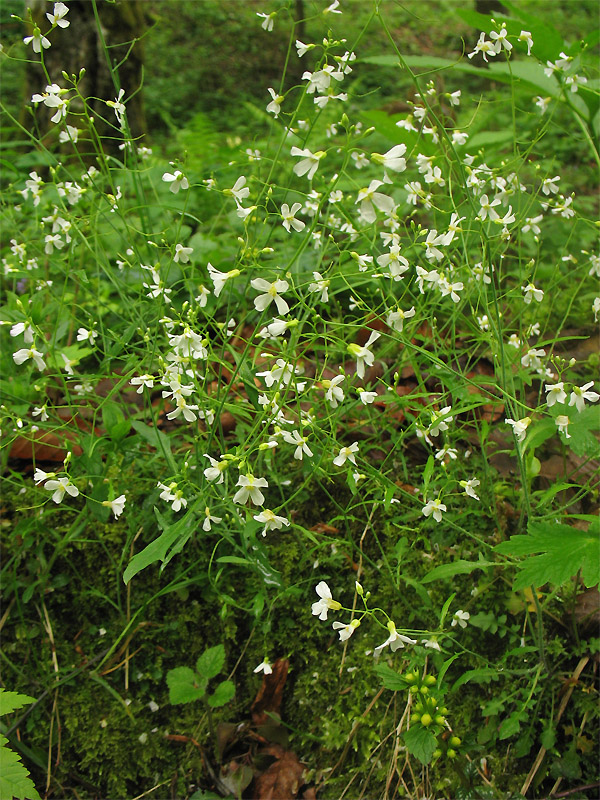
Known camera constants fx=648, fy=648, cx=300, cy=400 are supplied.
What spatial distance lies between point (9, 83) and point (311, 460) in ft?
32.5

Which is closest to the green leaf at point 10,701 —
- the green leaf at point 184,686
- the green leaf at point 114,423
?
the green leaf at point 184,686

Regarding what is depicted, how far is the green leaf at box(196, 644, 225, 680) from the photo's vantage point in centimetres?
159

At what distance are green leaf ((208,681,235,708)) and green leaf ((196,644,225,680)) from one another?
4 cm

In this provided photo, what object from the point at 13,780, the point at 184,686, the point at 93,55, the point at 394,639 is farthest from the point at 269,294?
the point at 93,55

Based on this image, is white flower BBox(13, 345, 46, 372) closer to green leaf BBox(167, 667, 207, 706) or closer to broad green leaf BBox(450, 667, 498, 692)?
green leaf BBox(167, 667, 207, 706)

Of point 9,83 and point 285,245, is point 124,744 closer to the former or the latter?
point 285,245

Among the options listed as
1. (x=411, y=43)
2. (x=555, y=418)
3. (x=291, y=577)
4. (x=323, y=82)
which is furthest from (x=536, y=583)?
(x=411, y=43)

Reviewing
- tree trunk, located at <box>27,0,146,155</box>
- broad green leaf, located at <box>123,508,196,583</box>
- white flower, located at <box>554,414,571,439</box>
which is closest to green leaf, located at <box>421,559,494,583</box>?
white flower, located at <box>554,414,571,439</box>

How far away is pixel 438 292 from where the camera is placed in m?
1.81

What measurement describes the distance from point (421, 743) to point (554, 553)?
471mm

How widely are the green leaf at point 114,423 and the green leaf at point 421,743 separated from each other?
0.95 metres

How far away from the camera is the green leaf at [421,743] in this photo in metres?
1.29

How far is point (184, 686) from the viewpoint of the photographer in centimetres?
157

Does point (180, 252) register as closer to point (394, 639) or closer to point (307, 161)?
point (307, 161)
